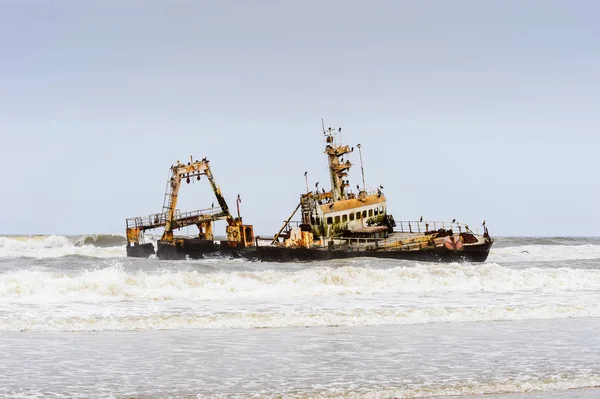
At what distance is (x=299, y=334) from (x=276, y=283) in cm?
977

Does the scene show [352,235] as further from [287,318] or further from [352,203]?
[287,318]

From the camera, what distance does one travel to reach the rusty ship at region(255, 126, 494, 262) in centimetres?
4184

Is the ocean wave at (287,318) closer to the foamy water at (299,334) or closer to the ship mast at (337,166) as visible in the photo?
the foamy water at (299,334)

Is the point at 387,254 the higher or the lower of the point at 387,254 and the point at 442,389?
the higher

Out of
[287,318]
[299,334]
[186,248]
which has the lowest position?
[299,334]

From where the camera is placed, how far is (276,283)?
25.9 m

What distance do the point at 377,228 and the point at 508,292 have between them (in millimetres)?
20056

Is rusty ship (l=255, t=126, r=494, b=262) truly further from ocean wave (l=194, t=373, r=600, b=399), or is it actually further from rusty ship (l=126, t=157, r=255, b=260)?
ocean wave (l=194, t=373, r=600, b=399)

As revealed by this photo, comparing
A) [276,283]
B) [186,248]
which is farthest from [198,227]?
[276,283]

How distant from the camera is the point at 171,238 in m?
52.6

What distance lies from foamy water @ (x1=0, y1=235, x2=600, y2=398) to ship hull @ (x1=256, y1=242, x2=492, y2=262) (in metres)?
12.4

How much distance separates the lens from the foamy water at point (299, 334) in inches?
452

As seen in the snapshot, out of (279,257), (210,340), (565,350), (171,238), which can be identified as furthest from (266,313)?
(171,238)

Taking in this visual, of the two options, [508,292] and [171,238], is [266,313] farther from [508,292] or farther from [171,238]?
[171,238]
